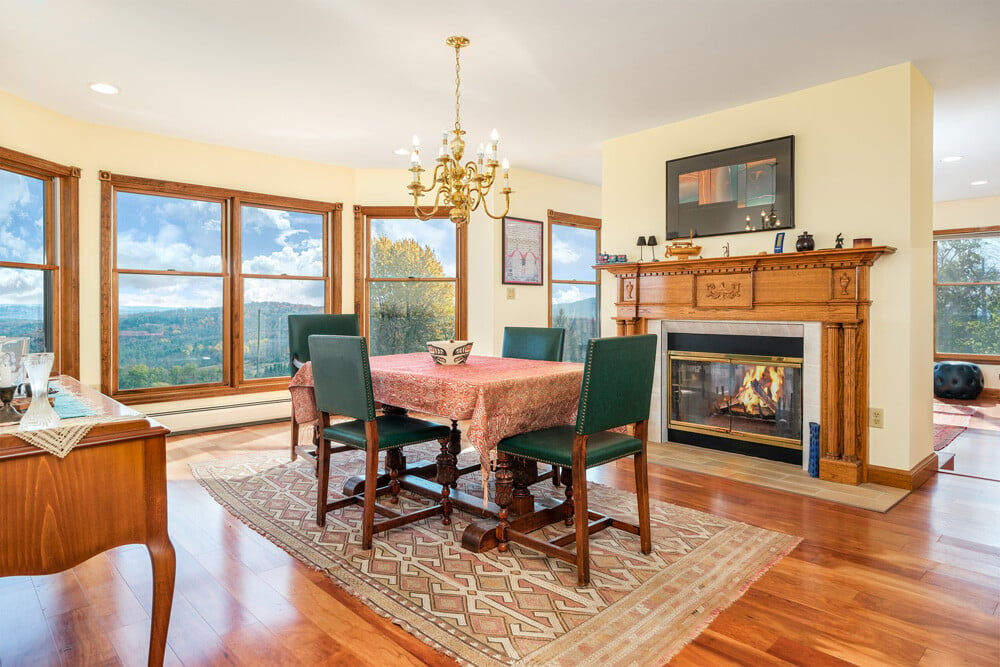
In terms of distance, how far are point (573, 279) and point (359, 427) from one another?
4277mm

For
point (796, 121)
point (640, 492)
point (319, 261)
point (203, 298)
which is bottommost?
point (640, 492)

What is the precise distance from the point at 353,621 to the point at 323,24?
270 cm

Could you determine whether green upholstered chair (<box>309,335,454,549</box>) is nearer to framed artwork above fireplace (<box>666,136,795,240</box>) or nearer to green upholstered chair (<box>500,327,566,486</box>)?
green upholstered chair (<box>500,327,566,486</box>)

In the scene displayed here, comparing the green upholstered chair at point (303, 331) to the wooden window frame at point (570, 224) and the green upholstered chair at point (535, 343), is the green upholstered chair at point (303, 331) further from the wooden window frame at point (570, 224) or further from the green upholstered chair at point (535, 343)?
the wooden window frame at point (570, 224)

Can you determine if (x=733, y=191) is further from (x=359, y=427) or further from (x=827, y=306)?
(x=359, y=427)

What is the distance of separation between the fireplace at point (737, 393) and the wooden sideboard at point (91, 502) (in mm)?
3694

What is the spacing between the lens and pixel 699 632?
1.93m

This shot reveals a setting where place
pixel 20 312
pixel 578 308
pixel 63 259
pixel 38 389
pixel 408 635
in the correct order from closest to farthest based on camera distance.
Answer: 1. pixel 38 389
2. pixel 408 635
3. pixel 20 312
4. pixel 63 259
5. pixel 578 308

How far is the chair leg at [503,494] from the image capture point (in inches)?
101

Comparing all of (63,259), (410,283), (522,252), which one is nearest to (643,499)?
(522,252)

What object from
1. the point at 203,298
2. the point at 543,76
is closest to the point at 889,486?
the point at 543,76

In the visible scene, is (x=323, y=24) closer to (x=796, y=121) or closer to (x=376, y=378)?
(x=376, y=378)

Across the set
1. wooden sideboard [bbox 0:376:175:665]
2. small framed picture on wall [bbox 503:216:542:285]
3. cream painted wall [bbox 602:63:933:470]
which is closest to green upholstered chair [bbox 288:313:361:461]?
small framed picture on wall [bbox 503:216:542:285]

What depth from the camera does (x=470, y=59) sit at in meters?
3.29
